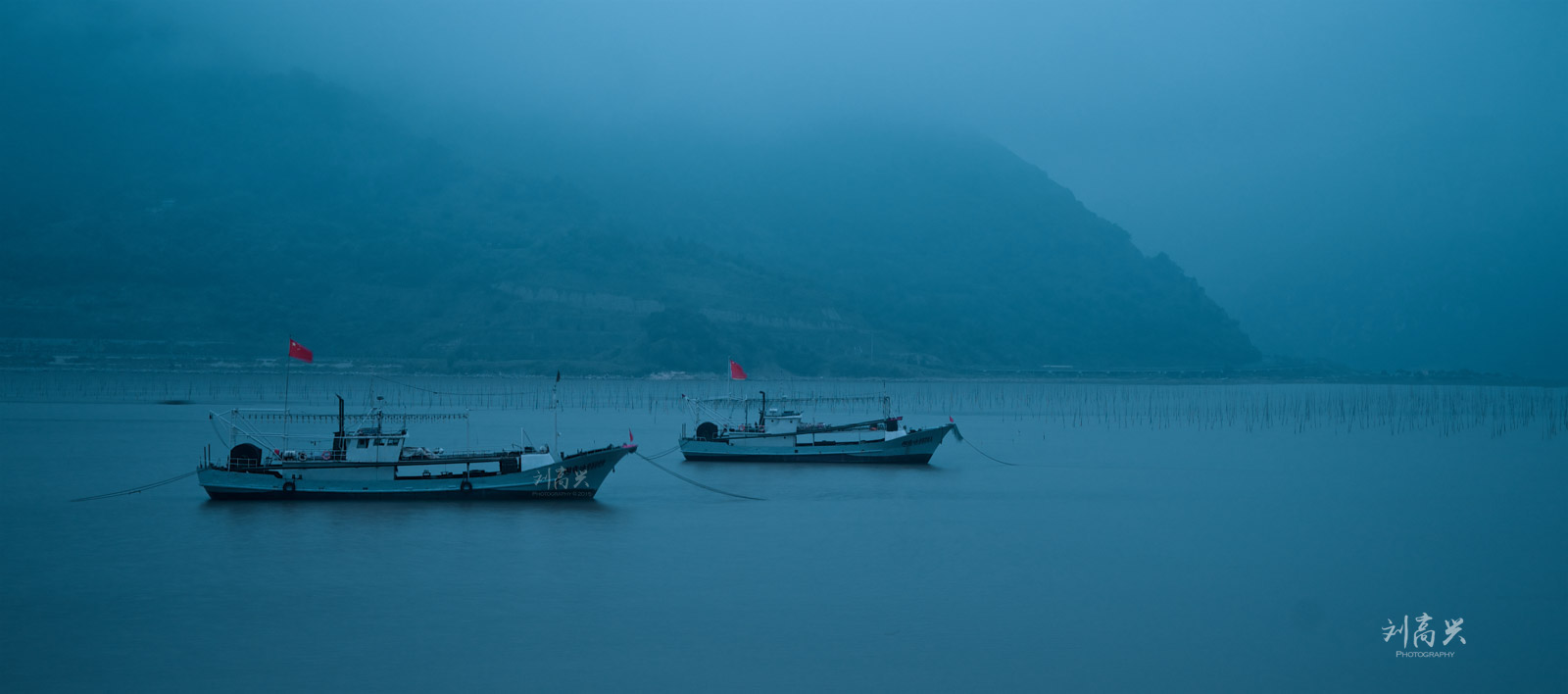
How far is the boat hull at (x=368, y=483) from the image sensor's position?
123 ft

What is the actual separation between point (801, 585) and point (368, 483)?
17871mm

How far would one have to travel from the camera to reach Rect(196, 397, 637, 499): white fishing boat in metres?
37.6

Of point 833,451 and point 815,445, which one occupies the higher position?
point 815,445

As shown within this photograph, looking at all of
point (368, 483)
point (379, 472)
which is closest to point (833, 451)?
point (379, 472)

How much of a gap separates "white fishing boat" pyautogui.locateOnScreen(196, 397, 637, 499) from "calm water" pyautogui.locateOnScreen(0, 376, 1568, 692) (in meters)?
0.87

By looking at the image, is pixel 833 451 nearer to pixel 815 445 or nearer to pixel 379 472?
pixel 815 445

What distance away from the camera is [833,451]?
185ft

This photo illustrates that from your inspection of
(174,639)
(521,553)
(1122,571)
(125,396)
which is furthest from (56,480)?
(125,396)

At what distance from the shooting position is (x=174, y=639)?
20.8 metres
